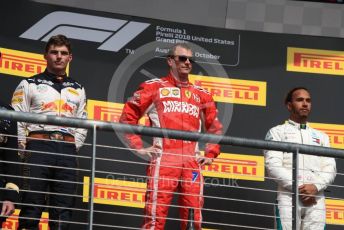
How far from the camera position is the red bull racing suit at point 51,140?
5.76 m

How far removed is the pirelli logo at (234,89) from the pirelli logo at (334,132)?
50 centimetres

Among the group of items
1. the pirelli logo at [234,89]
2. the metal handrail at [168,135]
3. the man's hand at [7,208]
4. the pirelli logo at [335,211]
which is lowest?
the man's hand at [7,208]

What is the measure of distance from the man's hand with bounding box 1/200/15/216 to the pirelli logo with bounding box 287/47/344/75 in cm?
335

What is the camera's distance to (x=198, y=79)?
7711 millimetres

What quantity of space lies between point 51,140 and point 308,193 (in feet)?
5.78

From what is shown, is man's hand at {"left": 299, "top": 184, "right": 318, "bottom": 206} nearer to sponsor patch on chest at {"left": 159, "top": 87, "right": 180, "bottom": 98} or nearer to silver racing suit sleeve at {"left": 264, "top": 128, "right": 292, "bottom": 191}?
silver racing suit sleeve at {"left": 264, "top": 128, "right": 292, "bottom": 191}

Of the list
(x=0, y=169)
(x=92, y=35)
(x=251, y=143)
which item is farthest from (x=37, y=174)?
(x=92, y=35)

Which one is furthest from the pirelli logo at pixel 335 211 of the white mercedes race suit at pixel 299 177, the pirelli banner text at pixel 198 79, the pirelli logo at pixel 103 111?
the pirelli logo at pixel 103 111

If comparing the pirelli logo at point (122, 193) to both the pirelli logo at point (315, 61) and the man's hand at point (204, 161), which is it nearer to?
the man's hand at point (204, 161)

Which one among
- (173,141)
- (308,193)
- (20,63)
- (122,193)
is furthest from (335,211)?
(20,63)

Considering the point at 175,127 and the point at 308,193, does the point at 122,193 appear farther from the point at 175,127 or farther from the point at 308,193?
the point at 308,193

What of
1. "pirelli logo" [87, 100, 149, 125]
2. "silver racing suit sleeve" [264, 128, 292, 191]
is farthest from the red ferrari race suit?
"pirelli logo" [87, 100, 149, 125]

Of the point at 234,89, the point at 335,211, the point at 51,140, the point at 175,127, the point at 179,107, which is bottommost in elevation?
the point at 335,211

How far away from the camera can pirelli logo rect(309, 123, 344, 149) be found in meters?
7.79
